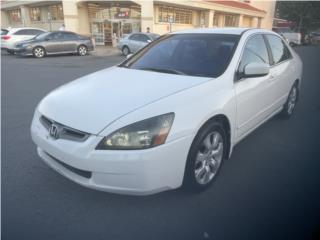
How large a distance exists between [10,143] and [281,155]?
153 inches

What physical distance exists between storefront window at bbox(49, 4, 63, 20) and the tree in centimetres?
3021

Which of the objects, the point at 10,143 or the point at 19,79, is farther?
the point at 19,79

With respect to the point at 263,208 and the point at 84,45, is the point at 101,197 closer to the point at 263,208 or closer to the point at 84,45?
the point at 263,208

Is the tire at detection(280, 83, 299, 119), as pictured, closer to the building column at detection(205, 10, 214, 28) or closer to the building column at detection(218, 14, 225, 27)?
the building column at detection(205, 10, 214, 28)

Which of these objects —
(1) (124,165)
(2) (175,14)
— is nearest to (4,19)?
(2) (175,14)

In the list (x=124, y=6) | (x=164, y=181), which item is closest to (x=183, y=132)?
(x=164, y=181)

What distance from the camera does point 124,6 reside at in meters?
28.2

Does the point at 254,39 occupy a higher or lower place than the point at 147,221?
higher

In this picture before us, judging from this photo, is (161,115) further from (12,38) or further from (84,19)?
(84,19)

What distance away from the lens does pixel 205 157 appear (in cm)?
280

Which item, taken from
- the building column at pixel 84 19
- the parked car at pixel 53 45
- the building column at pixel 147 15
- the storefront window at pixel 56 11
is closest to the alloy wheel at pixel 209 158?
the parked car at pixel 53 45

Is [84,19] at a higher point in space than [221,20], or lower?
higher

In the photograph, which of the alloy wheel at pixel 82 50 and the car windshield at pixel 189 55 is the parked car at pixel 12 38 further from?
the car windshield at pixel 189 55

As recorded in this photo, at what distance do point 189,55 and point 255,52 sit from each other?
0.94 metres
